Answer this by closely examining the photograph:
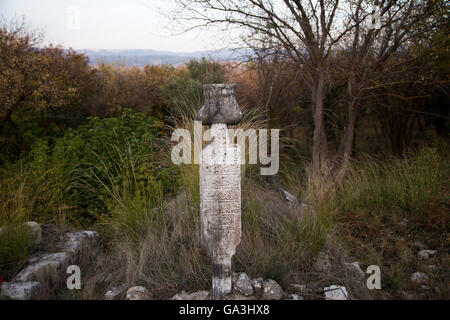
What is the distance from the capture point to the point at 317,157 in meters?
5.85

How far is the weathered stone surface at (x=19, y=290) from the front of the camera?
2.64m

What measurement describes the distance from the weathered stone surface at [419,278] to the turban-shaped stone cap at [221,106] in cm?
232

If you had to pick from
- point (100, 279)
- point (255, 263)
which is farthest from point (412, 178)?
point (100, 279)

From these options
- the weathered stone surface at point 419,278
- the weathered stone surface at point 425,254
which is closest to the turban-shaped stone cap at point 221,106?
the weathered stone surface at point 419,278

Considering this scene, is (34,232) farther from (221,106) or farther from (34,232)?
(221,106)

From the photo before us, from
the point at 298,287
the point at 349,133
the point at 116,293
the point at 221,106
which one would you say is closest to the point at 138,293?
the point at 116,293

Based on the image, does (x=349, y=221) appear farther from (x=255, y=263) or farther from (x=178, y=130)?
(x=178, y=130)

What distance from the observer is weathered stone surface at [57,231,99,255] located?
3.47 meters

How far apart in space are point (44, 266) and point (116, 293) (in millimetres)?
801

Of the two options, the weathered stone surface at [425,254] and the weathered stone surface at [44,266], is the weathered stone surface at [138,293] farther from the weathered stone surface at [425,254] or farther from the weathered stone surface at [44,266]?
the weathered stone surface at [425,254]

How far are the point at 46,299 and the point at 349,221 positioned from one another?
344 cm

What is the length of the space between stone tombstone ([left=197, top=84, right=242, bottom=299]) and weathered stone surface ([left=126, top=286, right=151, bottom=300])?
2.34ft

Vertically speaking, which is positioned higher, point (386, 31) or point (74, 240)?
point (386, 31)

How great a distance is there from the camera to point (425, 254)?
11.4 ft
